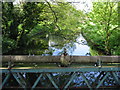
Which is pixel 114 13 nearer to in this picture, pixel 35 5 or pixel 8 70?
pixel 35 5

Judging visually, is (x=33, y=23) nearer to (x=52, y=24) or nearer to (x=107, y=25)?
(x=52, y=24)

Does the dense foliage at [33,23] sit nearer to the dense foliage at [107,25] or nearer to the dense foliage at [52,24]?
the dense foliage at [52,24]

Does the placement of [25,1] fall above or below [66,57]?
above

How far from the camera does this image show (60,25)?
10.2 meters

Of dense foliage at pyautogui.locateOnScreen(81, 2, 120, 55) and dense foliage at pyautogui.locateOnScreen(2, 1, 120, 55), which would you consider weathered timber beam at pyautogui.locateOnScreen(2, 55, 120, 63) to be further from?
dense foliage at pyautogui.locateOnScreen(81, 2, 120, 55)

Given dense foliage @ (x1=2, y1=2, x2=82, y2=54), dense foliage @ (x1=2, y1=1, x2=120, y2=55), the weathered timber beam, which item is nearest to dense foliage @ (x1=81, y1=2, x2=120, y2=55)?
dense foliage @ (x1=2, y1=1, x2=120, y2=55)

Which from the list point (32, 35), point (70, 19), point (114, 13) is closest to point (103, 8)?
point (114, 13)

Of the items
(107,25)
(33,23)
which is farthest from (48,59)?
(107,25)

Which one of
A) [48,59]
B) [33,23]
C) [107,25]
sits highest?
[33,23]

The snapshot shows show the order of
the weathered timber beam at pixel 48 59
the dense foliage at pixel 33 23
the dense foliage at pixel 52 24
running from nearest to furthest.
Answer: the weathered timber beam at pixel 48 59 → the dense foliage at pixel 33 23 → the dense foliage at pixel 52 24

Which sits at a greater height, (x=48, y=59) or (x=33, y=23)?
(x=33, y=23)

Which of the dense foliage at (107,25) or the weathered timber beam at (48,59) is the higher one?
the dense foliage at (107,25)

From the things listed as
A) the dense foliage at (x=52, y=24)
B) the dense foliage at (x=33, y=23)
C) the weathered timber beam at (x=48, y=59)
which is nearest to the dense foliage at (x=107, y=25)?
the dense foliage at (x=52, y=24)

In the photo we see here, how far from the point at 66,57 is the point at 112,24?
167 inches
